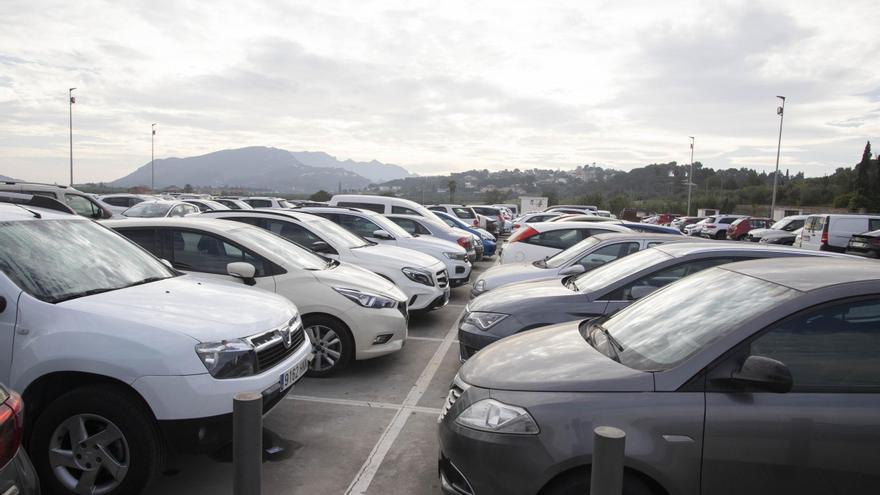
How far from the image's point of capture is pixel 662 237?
7.54 metres

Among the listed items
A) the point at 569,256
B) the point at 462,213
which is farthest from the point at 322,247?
Result: the point at 462,213

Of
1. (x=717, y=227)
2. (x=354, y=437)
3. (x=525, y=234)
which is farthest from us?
(x=717, y=227)

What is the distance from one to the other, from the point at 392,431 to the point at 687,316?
2.41m

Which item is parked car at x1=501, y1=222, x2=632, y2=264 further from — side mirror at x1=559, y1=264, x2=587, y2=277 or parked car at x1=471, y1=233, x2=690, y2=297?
side mirror at x1=559, y1=264, x2=587, y2=277

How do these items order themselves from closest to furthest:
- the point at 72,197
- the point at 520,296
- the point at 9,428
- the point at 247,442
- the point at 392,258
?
the point at 9,428
the point at 247,442
the point at 520,296
the point at 392,258
the point at 72,197

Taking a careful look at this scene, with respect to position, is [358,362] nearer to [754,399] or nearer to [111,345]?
[111,345]

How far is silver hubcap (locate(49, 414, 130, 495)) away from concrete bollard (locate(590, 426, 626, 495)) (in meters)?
2.64

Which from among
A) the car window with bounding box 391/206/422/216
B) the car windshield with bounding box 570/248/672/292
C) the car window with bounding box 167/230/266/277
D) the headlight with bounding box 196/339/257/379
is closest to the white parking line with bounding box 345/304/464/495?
the headlight with bounding box 196/339/257/379

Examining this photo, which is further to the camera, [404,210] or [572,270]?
[404,210]

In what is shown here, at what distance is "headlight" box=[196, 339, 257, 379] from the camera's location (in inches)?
131

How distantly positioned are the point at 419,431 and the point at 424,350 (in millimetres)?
2418

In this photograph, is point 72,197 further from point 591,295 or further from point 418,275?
point 591,295

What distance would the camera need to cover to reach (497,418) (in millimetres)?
2756

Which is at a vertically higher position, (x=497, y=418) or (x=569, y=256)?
(x=569, y=256)
